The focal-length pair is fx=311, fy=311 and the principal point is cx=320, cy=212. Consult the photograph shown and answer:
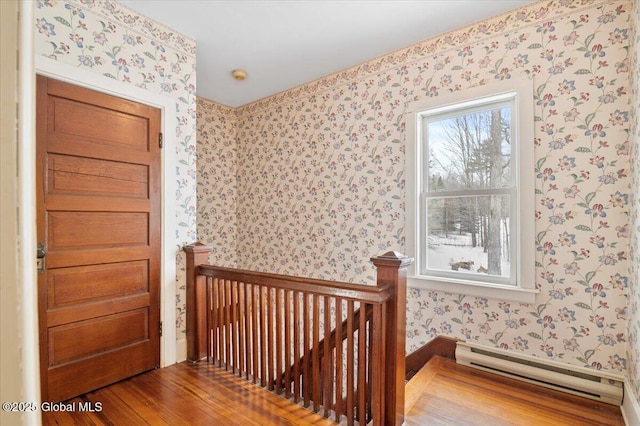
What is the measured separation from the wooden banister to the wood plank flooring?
103 mm

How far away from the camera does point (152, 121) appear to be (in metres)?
2.34

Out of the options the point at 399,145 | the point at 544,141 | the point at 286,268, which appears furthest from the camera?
the point at 286,268

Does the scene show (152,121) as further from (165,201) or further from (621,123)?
(621,123)

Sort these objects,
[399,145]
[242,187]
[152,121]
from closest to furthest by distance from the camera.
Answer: [152,121]
[399,145]
[242,187]

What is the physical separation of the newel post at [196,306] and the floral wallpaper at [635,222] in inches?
106

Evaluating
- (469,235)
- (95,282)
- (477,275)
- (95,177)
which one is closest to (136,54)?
(95,177)

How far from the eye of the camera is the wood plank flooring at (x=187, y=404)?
173 cm

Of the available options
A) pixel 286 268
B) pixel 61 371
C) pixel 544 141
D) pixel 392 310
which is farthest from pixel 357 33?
pixel 61 371

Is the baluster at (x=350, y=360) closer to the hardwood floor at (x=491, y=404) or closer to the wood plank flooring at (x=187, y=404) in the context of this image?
the wood plank flooring at (x=187, y=404)

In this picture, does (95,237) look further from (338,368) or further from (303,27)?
(303,27)

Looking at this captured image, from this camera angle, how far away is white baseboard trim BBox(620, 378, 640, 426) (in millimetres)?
1570

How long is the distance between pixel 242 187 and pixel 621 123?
11.8ft

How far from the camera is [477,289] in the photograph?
2301mm

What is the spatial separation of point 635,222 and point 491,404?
1323 millimetres
